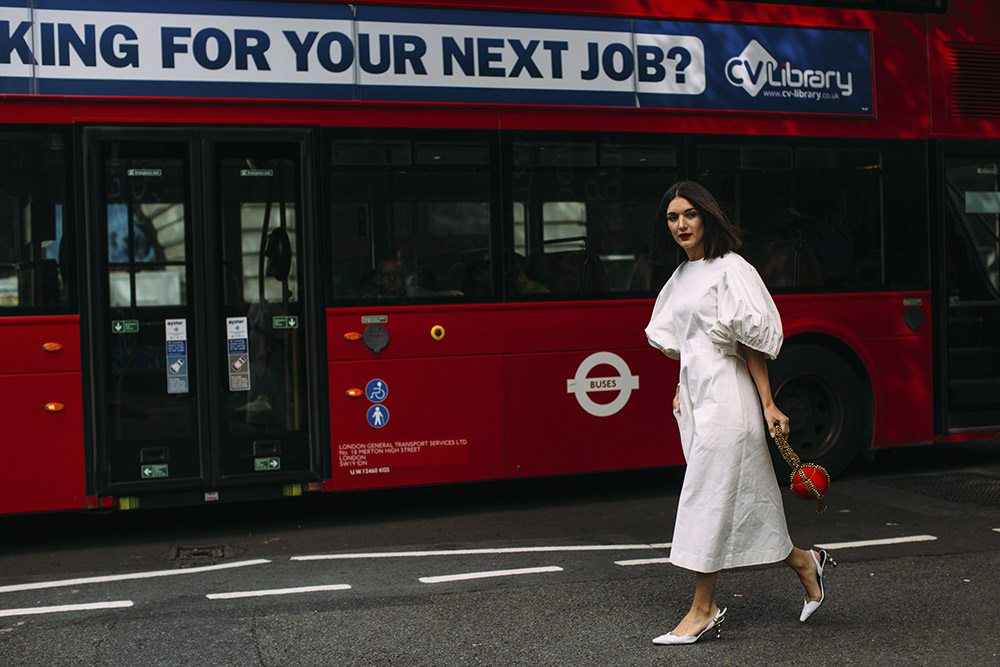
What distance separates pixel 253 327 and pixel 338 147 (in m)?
1.24

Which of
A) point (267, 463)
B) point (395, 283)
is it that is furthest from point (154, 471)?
point (395, 283)

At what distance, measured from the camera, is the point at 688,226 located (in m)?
4.61

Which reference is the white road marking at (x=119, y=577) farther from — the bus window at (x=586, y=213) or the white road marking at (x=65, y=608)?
the bus window at (x=586, y=213)

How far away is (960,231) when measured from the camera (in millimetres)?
8578

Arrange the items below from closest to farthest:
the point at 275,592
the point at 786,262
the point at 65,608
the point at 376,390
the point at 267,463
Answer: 1. the point at 65,608
2. the point at 275,592
3. the point at 267,463
4. the point at 376,390
5. the point at 786,262

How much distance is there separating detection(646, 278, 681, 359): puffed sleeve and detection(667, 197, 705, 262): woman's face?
0.66ft

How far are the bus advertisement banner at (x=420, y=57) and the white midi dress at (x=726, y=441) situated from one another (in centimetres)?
325

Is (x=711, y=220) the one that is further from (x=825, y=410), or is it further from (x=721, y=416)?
(x=825, y=410)

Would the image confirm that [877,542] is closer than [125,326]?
Yes

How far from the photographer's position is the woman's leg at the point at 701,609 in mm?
4508

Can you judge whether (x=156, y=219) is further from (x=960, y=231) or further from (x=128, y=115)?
(x=960, y=231)

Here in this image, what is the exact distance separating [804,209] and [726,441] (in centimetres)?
412

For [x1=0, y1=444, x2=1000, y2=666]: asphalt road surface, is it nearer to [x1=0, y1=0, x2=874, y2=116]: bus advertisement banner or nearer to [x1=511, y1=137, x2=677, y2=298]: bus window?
[x1=511, y1=137, x2=677, y2=298]: bus window

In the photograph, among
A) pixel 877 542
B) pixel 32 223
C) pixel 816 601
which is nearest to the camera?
pixel 816 601
